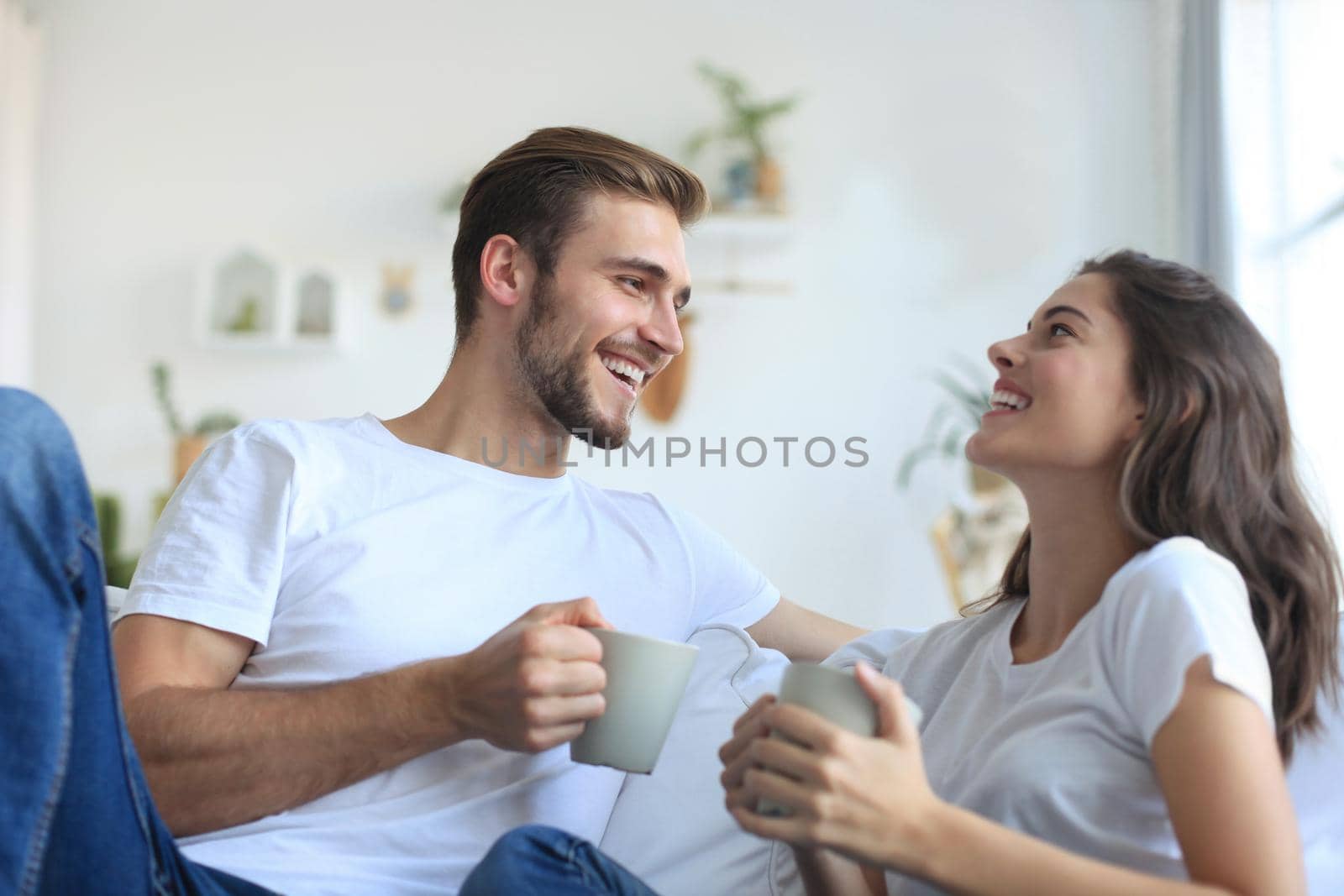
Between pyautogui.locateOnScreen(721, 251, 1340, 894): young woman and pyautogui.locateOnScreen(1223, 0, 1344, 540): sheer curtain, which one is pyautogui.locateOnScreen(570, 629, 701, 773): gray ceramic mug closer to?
pyautogui.locateOnScreen(721, 251, 1340, 894): young woman

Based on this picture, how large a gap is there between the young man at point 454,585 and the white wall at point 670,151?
178 centimetres

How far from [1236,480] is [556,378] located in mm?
883

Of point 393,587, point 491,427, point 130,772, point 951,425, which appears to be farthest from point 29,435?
point 951,425

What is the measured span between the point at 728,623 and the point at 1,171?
9.83 ft

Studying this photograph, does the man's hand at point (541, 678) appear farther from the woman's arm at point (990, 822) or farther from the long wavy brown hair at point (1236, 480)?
the long wavy brown hair at point (1236, 480)

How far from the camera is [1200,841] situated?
0.80 meters

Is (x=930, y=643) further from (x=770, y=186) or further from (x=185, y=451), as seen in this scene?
(x=185, y=451)

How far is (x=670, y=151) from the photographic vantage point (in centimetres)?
357

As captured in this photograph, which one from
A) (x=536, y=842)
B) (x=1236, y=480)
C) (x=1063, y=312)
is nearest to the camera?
(x=536, y=842)

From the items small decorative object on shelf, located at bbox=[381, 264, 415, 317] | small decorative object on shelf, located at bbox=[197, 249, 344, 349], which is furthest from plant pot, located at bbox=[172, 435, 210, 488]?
small decorative object on shelf, located at bbox=[381, 264, 415, 317]

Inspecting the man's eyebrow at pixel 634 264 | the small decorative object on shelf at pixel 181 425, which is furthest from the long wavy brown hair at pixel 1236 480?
the small decorative object on shelf at pixel 181 425

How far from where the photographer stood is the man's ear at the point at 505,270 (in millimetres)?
1703

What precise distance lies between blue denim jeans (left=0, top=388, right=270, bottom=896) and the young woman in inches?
18.3

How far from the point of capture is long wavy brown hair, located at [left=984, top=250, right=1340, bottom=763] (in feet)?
3.38
